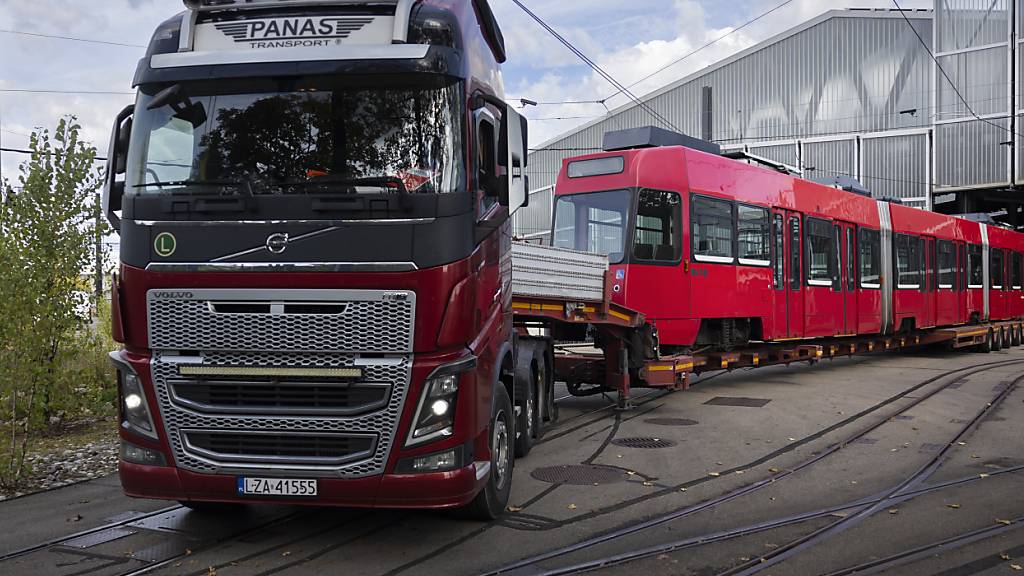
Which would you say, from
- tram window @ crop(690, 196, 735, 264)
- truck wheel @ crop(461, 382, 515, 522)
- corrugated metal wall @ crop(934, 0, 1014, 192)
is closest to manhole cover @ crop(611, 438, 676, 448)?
truck wheel @ crop(461, 382, 515, 522)

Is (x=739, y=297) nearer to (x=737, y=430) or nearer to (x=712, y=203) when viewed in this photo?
(x=712, y=203)

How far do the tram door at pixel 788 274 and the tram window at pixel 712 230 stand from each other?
1.67m

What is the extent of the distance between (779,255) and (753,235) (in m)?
1.01

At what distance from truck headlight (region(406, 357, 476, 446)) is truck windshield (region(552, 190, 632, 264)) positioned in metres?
7.35

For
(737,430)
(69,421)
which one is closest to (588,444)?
(737,430)

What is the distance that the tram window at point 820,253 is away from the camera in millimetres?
16344

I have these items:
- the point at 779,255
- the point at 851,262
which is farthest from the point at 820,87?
the point at 779,255

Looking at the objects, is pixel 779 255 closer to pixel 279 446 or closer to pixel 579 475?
pixel 579 475

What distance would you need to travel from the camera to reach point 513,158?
264 inches

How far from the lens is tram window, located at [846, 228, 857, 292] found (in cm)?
1798

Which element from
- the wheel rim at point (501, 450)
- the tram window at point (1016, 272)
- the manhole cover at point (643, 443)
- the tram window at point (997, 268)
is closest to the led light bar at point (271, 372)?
the wheel rim at point (501, 450)

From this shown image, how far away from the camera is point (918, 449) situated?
9.59m

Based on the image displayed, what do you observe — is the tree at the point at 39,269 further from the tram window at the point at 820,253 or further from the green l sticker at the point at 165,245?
the tram window at the point at 820,253

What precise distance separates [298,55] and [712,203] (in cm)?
897
